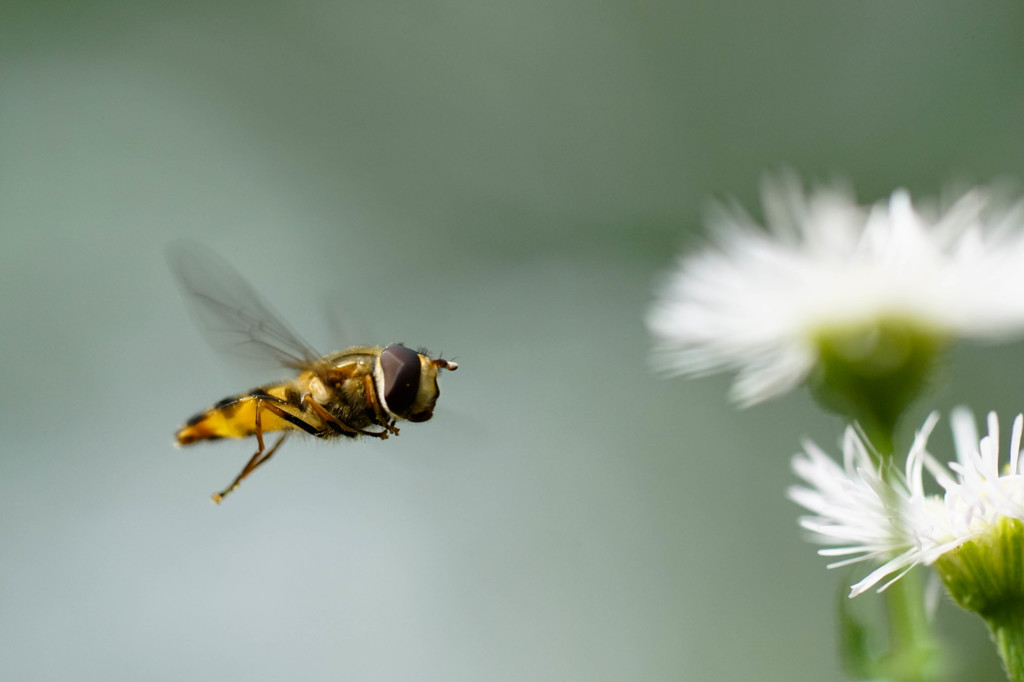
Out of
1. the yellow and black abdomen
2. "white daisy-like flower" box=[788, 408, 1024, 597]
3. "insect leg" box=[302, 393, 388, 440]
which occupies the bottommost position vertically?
"white daisy-like flower" box=[788, 408, 1024, 597]

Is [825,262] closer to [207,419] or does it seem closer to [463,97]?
[207,419]

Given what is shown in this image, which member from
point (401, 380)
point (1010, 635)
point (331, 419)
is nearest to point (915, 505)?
point (1010, 635)

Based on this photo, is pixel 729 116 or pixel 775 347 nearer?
pixel 775 347

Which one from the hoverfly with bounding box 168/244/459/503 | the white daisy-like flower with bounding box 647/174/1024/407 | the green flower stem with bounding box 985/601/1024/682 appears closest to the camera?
the green flower stem with bounding box 985/601/1024/682

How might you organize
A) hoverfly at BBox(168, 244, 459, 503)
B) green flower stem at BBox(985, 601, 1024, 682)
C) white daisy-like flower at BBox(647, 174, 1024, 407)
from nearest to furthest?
green flower stem at BBox(985, 601, 1024, 682) → hoverfly at BBox(168, 244, 459, 503) → white daisy-like flower at BBox(647, 174, 1024, 407)

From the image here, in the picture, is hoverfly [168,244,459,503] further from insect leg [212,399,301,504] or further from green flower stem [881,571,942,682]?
green flower stem [881,571,942,682]

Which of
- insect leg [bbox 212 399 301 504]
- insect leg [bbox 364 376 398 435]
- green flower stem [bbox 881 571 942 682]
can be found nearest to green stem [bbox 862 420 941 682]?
green flower stem [bbox 881 571 942 682]

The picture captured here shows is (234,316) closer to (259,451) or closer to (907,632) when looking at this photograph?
(259,451)

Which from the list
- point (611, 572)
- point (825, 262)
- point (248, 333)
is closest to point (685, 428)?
point (611, 572)

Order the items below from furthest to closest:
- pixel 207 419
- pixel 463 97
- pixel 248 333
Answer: pixel 463 97, pixel 207 419, pixel 248 333

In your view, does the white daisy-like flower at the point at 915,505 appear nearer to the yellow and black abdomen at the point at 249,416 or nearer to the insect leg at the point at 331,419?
the insect leg at the point at 331,419
